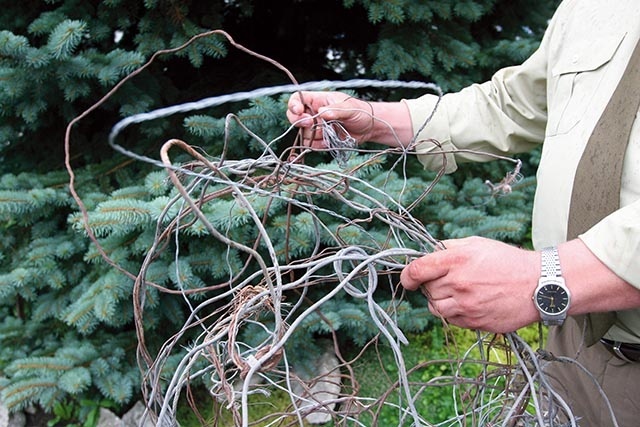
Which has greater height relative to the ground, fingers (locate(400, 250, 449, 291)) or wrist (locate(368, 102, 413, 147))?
wrist (locate(368, 102, 413, 147))

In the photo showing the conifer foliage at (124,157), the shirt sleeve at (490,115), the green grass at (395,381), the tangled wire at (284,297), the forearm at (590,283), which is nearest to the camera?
the tangled wire at (284,297)

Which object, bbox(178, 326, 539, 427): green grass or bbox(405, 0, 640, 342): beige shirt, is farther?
bbox(178, 326, 539, 427): green grass

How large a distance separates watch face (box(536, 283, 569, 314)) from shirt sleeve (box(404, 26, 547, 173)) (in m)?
0.48

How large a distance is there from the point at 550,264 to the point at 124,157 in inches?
64.8

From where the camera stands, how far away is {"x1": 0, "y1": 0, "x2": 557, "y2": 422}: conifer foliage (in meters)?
1.57

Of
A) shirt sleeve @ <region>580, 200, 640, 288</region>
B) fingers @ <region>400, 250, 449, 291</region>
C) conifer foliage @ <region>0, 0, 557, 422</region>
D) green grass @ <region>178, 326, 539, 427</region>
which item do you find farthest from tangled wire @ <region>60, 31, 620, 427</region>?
green grass @ <region>178, 326, 539, 427</region>

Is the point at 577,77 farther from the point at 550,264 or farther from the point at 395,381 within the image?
the point at 395,381

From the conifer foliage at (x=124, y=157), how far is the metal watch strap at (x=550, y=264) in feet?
3.04

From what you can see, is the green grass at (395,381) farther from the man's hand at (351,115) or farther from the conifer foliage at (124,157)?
the man's hand at (351,115)

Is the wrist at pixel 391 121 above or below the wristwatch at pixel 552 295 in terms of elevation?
above

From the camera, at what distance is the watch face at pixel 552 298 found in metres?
0.60

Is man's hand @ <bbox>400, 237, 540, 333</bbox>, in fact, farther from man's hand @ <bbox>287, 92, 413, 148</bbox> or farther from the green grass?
the green grass

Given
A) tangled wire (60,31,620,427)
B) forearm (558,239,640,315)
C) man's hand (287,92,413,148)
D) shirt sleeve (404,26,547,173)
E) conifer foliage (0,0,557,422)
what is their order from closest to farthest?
tangled wire (60,31,620,427) → forearm (558,239,640,315) → man's hand (287,92,413,148) → shirt sleeve (404,26,547,173) → conifer foliage (0,0,557,422)

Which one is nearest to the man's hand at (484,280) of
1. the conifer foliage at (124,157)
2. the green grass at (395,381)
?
the conifer foliage at (124,157)
